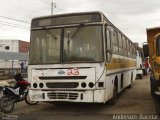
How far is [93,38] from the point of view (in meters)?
10.8

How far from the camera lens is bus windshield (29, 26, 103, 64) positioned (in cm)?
1077

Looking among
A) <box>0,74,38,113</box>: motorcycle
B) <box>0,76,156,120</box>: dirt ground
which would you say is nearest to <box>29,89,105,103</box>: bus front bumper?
<box>0,76,156,120</box>: dirt ground

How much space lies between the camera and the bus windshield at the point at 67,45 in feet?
35.3

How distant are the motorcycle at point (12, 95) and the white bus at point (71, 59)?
89cm

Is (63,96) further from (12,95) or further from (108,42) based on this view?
(108,42)

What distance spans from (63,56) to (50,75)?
76cm

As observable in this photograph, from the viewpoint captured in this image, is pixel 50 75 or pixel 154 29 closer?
pixel 50 75

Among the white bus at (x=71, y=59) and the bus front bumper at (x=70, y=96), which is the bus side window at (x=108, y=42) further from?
the bus front bumper at (x=70, y=96)

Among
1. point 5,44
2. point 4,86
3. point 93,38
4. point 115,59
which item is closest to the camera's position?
point 93,38

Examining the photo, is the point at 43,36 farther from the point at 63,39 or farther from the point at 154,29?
the point at 154,29

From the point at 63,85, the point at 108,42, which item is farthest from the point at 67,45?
the point at 108,42

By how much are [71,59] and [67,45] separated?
49cm

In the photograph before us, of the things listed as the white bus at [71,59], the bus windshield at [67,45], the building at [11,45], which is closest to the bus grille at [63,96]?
the white bus at [71,59]

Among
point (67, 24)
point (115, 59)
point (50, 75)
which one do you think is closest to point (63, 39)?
point (67, 24)
